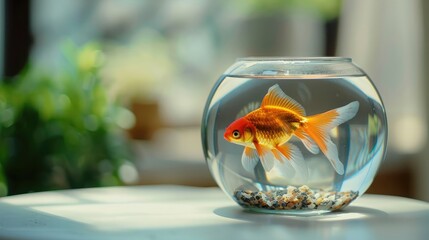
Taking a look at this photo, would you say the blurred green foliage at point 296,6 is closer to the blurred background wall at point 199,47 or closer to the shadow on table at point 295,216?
the blurred background wall at point 199,47

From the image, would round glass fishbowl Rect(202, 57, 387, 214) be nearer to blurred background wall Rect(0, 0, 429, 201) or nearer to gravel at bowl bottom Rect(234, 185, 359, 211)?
gravel at bowl bottom Rect(234, 185, 359, 211)

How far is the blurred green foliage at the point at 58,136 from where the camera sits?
1877mm

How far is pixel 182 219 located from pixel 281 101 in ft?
0.59

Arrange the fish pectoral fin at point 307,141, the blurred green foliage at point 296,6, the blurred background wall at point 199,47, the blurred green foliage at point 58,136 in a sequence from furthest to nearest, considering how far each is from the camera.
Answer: the blurred green foliage at point 296,6 → the blurred background wall at point 199,47 → the blurred green foliage at point 58,136 → the fish pectoral fin at point 307,141

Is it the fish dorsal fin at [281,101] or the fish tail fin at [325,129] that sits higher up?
the fish dorsal fin at [281,101]

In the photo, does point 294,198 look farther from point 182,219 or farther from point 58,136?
point 58,136

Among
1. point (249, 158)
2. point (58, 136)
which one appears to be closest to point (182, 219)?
point (249, 158)

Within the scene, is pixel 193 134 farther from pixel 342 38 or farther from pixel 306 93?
pixel 306 93

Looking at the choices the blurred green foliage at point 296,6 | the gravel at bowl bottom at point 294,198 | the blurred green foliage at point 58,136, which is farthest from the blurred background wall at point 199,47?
the gravel at bowl bottom at point 294,198

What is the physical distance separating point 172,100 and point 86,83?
3.61 ft

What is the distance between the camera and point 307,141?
1000 millimetres

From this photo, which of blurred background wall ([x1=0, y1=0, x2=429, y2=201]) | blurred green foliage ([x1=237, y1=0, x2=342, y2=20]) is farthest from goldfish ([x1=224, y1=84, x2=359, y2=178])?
blurred green foliage ([x1=237, y1=0, x2=342, y2=20])

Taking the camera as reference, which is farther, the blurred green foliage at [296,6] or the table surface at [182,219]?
the blurred green foliage at [296,6]

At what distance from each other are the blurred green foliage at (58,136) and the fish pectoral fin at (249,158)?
0.92 metres
